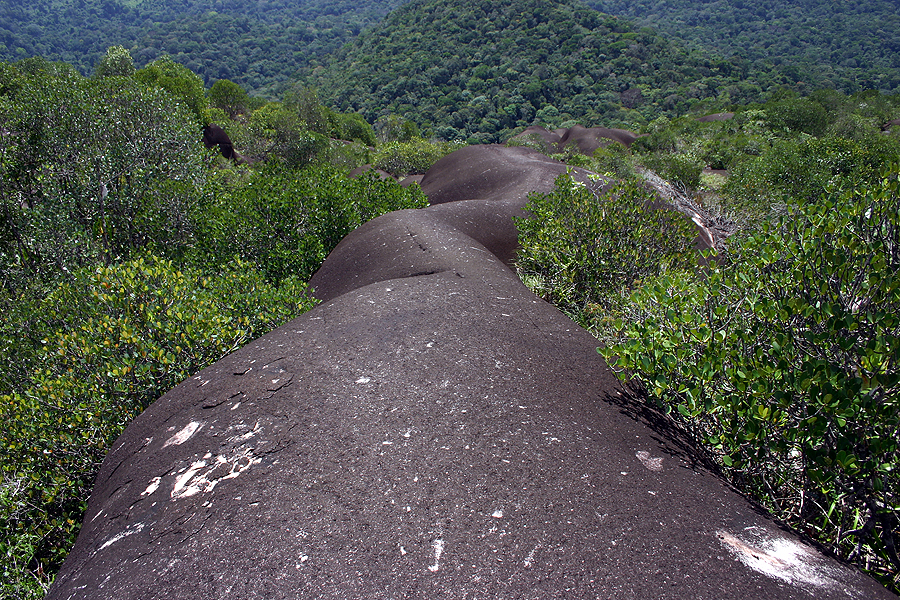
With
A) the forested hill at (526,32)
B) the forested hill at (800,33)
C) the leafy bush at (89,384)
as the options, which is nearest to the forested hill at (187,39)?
the forested hill at (526,32)

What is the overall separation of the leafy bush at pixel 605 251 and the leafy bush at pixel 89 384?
425cm

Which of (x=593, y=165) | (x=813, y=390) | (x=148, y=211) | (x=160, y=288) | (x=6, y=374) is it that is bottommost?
(x=593, y=165)

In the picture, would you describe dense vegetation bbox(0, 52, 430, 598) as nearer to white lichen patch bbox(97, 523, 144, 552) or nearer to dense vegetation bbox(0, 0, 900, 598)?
dense vegetation bbox(0, 0, 900, 598)

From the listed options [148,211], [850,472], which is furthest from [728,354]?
[148,211]

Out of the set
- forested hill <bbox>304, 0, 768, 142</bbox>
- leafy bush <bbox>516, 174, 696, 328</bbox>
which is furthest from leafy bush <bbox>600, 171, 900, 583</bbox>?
forested hill <bbox>304, 0, 768, 142</bbox>

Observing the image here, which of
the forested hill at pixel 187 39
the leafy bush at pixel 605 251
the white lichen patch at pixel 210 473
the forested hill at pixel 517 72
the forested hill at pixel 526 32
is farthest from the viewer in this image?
the forested hill at pixel 187 39

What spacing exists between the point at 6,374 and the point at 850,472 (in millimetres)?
8081

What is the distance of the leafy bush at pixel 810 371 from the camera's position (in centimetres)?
293

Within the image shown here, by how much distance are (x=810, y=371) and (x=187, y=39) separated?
581ft

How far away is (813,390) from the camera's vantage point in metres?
3.03

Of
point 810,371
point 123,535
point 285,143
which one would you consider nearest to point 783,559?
point 810,371

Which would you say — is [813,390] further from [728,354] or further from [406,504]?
[406,504]

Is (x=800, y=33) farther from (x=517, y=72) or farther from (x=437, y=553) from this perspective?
(x=437, y=553)

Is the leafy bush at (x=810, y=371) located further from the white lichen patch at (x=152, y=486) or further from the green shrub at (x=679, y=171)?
the green shrub at (x=679, y=171)
